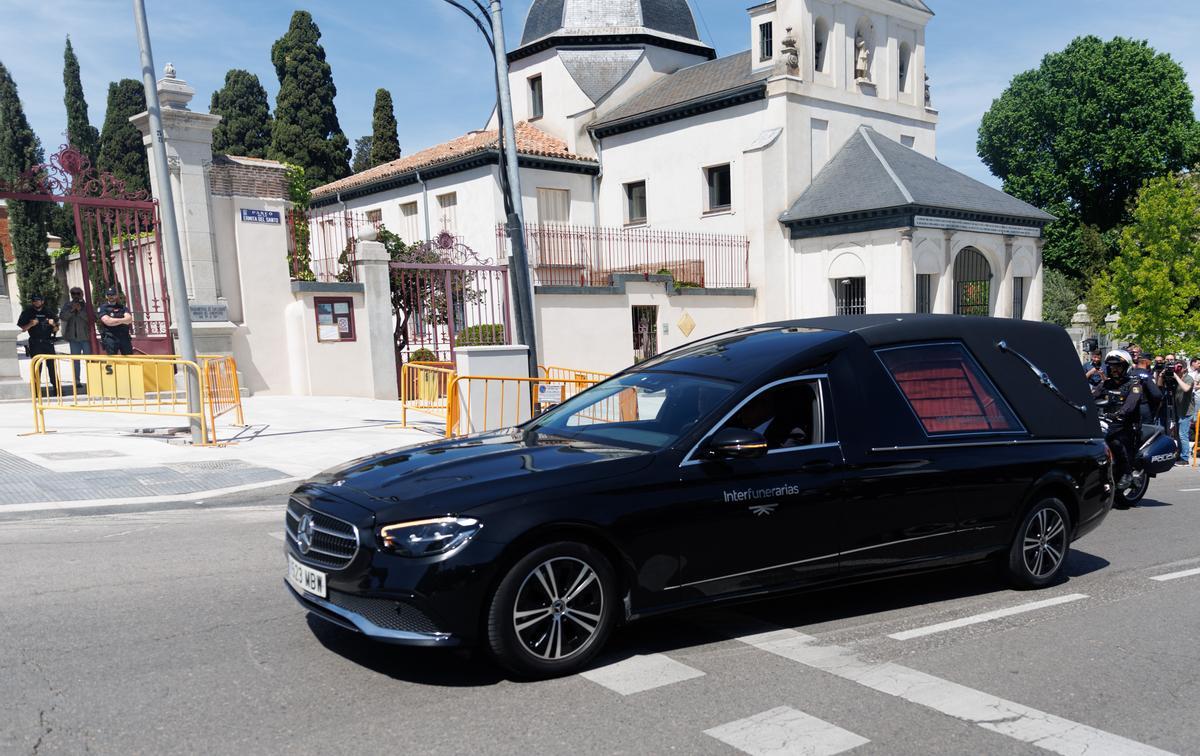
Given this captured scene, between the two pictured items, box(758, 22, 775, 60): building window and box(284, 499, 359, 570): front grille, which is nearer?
box(284, 499, 359, 570): front grille

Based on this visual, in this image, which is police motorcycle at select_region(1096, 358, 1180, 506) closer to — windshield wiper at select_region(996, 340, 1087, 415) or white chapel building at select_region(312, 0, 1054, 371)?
windshield wiper at select_region(996, 340, 1087, 415)

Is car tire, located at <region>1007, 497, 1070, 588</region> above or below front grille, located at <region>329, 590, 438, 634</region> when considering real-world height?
below

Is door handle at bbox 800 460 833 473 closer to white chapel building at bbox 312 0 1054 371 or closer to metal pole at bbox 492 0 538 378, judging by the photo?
metal pole at bbox 492 0 538 378

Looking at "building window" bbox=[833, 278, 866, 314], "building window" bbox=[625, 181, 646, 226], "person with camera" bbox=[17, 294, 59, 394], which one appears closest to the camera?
"person with camera" bbox=[17, 294, 59, 394]

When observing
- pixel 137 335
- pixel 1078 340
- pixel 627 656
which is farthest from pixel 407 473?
pixel 1078 340

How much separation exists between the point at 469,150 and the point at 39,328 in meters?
17.2

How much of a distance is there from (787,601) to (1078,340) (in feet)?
108

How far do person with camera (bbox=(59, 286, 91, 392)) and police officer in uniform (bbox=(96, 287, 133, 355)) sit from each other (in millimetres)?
243

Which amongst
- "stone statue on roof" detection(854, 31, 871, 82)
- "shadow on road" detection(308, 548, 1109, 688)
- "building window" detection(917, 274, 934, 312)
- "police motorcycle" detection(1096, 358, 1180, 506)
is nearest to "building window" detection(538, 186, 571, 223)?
"stone statue on roof" detection(854, 31, 871, 82)

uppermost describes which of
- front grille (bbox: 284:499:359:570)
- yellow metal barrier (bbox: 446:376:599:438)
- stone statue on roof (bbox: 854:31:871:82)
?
stone statue on roof (bbox: 854:31:871:82)

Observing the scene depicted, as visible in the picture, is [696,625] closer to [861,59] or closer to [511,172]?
[511,172]

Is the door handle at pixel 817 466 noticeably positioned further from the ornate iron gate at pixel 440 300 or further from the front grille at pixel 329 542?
the ornate iron gate at pixel 440 300

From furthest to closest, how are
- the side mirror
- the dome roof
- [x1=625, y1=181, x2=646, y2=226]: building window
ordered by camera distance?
the dome roof < [x1=625, y1=181, x2=646, y2=226]: building window < the side mirror

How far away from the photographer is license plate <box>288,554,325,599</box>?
14.2 ft
